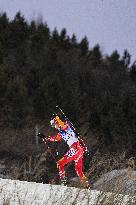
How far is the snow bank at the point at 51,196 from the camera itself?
3859mm

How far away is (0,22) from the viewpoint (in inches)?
1457

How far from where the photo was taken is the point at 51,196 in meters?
3.95

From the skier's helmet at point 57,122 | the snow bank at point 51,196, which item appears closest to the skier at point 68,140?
Answer: the skier's helmet at point 57,122

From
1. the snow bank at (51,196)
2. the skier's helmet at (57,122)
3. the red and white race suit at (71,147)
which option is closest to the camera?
the snow bank at (51,196)

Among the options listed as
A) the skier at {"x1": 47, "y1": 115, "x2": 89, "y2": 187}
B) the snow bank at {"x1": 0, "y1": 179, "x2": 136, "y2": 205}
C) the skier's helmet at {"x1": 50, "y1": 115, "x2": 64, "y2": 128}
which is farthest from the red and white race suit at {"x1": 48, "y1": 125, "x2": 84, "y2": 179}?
the snow bank at {"x1": 0, "y1": 179, "x2": 136, "y2": 205}

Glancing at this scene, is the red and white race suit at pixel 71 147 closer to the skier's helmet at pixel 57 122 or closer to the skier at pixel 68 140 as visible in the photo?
the skier at pixel 68 140

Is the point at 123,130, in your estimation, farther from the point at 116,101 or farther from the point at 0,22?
the point at 0,22

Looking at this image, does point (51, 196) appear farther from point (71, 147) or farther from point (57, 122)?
point (71, 147)

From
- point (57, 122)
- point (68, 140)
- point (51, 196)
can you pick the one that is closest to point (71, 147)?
point (68, 140)

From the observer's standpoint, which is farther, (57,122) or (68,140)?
(68,140)

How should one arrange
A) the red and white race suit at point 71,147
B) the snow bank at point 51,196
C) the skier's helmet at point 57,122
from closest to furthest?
the snow bank at point 51,196 < the skier's helmet at point 57,122 < the red and white race suit at point 71,147

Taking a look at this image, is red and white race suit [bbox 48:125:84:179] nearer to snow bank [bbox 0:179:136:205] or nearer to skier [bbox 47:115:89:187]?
skier [bbox 47:115:89:187]

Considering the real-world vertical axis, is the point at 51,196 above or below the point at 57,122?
below

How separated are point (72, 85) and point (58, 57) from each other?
5734 millimetres
